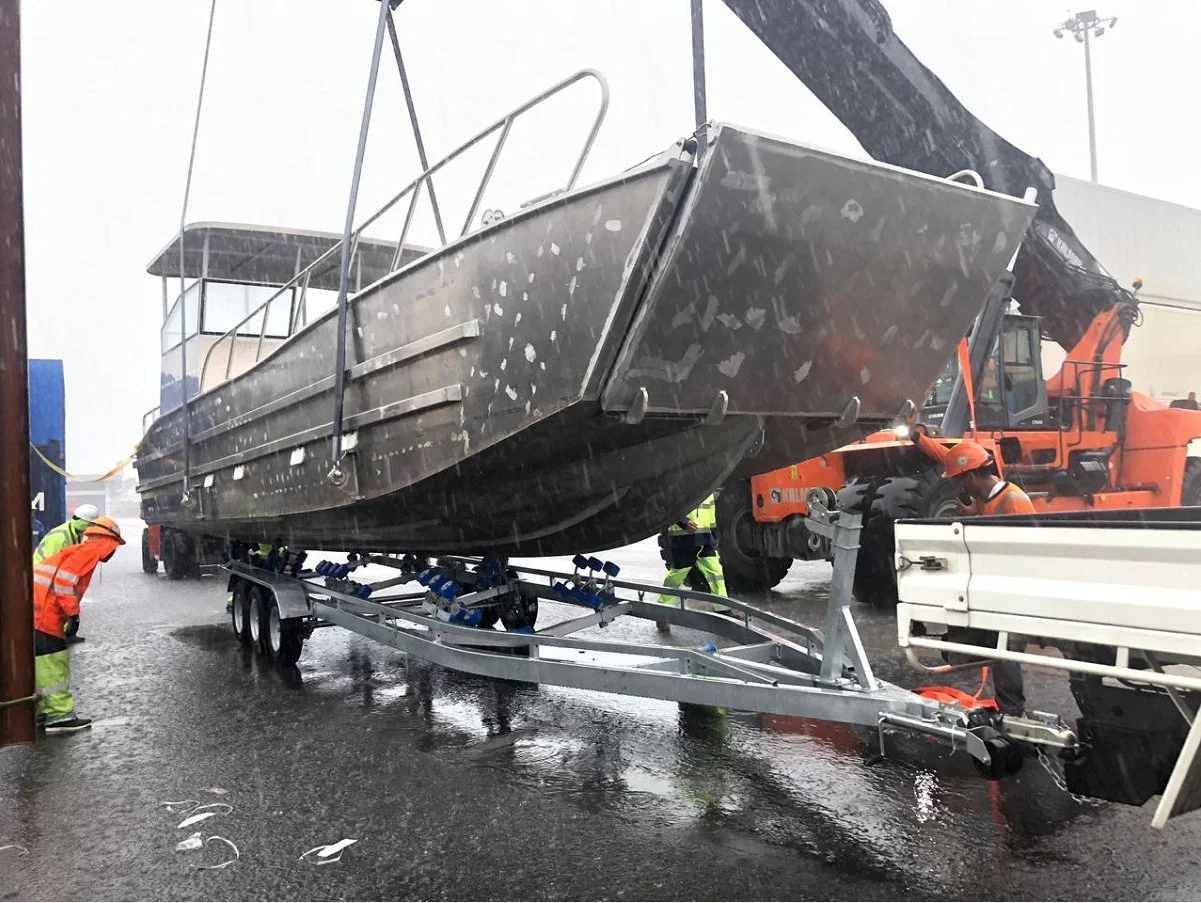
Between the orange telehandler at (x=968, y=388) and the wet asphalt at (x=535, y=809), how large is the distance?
6.82 feet

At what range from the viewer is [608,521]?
484 cm

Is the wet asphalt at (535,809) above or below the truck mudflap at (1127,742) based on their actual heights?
below

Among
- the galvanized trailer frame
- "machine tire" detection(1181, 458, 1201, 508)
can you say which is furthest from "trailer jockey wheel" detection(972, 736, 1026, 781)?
"machine tire" detection(1181, 458, 1201, 508)

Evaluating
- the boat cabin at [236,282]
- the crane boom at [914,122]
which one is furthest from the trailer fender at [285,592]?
the crane boom at [914,122]

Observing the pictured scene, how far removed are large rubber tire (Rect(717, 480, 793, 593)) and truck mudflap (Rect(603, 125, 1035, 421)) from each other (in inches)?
164

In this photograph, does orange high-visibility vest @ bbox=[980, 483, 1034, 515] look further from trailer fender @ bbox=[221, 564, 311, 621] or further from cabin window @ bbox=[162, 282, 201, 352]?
cabin window @ bbox=[162, 282, 201, 352]

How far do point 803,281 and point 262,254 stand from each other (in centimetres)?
618

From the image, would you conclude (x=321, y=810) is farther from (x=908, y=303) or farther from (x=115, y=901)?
(x=908, y=303)

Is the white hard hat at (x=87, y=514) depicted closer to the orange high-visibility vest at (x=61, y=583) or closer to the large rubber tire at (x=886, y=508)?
the orange high-visibility vest at (x=61, y=583)

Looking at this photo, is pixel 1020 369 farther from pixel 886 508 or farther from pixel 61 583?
pixel 61 583

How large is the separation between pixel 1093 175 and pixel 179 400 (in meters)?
24.2

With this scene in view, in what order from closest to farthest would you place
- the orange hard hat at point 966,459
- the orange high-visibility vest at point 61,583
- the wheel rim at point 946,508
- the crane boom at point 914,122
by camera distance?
the orange hard hat at point 966,459 < the orange high-visibility vest at point 61,583 < the wheel rim at point 946,508 < the crane boom at point 914,122

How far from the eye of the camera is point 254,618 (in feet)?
22.3

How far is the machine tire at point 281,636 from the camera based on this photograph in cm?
614
